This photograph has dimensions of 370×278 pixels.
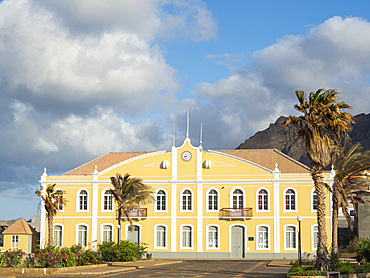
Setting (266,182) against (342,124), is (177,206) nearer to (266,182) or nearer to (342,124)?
(266,182)

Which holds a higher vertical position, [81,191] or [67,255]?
[81,191]

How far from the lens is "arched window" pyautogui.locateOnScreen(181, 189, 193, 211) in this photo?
46.6 m

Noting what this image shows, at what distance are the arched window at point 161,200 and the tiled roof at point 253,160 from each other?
6.13 metres

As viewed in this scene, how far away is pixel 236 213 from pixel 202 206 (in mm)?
3050

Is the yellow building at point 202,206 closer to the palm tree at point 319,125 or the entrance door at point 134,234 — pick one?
the entrance door at point 134,234

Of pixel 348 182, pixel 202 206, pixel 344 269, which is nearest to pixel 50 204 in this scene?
pixel 202 206

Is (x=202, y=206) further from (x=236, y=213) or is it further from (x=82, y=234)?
(x=82, y=234)

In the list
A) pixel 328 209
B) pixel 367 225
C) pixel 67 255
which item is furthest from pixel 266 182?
pixel 67 255

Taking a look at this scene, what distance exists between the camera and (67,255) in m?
26.2

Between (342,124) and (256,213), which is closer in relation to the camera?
(342,124)

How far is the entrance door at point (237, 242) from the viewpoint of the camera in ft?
148

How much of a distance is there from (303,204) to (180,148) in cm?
1168

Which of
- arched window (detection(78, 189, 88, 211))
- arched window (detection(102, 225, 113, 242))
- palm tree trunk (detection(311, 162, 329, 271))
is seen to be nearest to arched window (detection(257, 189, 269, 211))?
arched window (detection(102, 225, 113, 242))

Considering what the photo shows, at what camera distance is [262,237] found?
4512cm
